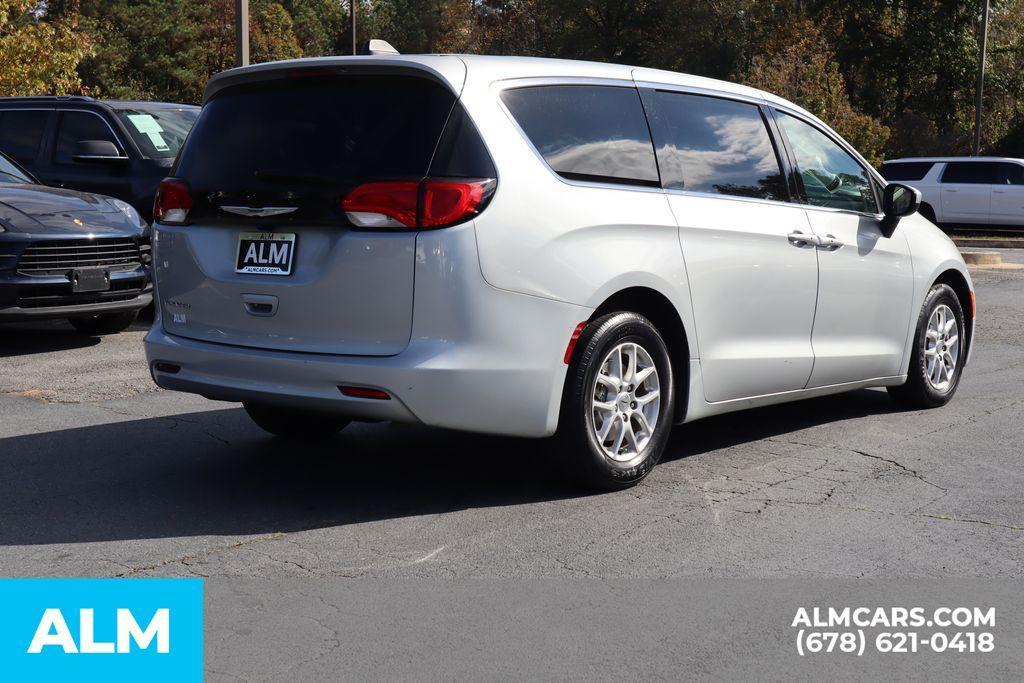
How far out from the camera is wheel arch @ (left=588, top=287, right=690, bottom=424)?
217 inches

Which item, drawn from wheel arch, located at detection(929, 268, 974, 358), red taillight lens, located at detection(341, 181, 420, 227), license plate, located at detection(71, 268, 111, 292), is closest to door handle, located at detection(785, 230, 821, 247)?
wheel arch, located at detection(929, 268, 974, 358)

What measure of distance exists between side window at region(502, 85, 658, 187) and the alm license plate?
1.07m

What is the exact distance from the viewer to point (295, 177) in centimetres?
510

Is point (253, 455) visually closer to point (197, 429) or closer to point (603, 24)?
point (197, 429)

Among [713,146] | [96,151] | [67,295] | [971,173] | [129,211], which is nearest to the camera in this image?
[713,146]

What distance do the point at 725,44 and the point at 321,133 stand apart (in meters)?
45.4

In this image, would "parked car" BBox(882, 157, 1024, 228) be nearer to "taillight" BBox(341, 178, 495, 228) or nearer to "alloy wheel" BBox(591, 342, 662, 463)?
"alloy wheel" BBox(591, 342, 662, 463)

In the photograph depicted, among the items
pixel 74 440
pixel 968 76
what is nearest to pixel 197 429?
pixel 74 440

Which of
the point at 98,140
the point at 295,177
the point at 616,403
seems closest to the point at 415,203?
the point at 295,177

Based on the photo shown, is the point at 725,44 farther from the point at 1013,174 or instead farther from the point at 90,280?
the point at 90,280

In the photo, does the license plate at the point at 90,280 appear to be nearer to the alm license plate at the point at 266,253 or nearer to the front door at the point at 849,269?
the alm license plate at the point at 266,253

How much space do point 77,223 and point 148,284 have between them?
732 mm

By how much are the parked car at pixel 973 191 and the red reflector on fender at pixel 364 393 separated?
24650mm

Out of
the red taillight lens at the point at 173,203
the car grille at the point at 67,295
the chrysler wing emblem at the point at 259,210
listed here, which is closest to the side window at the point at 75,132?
the car grille at the point at 67,295
